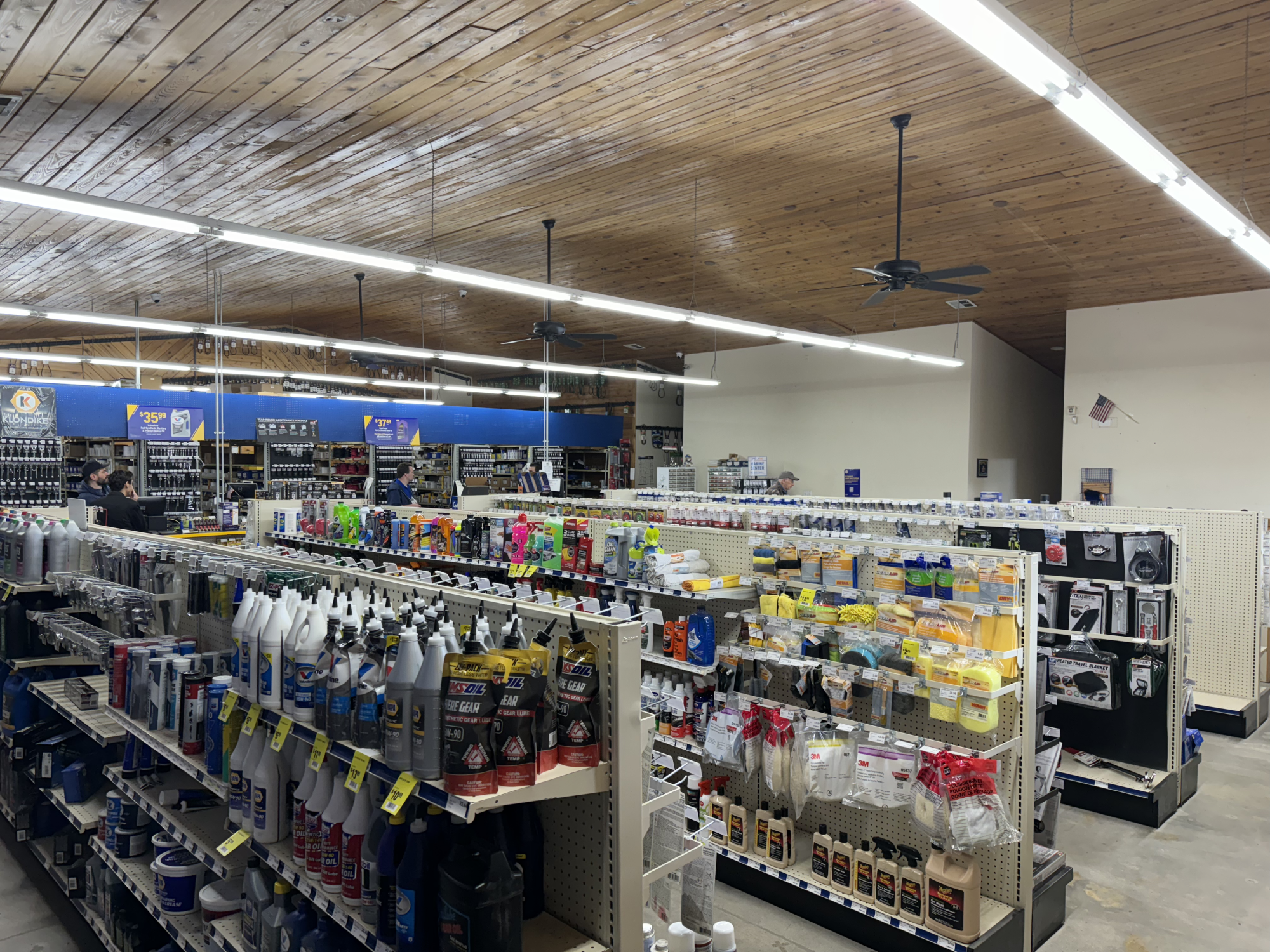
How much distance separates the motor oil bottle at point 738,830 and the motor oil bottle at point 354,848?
7.32 feet

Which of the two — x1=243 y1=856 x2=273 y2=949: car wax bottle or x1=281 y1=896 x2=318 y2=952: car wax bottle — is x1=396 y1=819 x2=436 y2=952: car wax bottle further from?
x1=243 y1=856 x2=273 y2=949: car wax bottle

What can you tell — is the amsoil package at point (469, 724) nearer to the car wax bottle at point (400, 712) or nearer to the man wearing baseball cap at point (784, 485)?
the car wax bottle at point (400, 712)

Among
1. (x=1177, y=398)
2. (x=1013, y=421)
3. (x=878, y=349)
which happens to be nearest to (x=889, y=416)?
(x=1013, y=421)

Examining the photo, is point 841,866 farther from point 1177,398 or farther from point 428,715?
point 1177,398

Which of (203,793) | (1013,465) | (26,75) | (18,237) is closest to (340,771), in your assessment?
(203,793)

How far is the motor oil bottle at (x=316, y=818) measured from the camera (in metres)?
2.22

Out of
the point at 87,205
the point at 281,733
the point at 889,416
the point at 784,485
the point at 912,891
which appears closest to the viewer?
the point at 281,733

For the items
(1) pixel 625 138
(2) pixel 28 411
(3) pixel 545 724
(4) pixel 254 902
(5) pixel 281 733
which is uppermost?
(1) pixel 625 138

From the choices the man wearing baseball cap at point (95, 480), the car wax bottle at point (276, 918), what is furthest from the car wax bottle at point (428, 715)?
the man wearing baseball cap at point (95, 480)

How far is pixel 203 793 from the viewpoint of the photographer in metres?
3.09

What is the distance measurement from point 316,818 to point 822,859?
7.72 feet

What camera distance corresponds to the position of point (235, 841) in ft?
7.86

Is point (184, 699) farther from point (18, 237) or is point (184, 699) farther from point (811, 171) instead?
point (18, 237)

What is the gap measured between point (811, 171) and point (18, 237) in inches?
311
